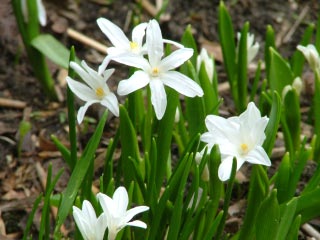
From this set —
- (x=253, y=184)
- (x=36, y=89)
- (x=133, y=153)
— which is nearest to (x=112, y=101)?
(x=133, y=153)

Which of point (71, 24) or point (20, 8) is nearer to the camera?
point (20, 8)

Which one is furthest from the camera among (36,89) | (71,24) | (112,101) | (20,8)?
(71,24)

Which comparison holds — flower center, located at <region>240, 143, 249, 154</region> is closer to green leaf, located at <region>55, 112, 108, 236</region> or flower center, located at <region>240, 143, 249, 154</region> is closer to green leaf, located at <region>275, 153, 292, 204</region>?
green leaf, located at <region>275, 153, 292, 204</region>

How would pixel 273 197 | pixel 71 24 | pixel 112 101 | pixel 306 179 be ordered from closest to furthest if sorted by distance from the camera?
pixel 273 197 < pixel 112 101 < pixel 306 179 < pixel 71 24

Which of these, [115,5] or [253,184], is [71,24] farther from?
[253,184]

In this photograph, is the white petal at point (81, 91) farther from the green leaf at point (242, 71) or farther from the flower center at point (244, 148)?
the green leaf at point (242, 71)

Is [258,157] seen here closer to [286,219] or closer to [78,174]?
[286,219]

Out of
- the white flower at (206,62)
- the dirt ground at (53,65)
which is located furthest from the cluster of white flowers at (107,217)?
the white flower at (206,62)
